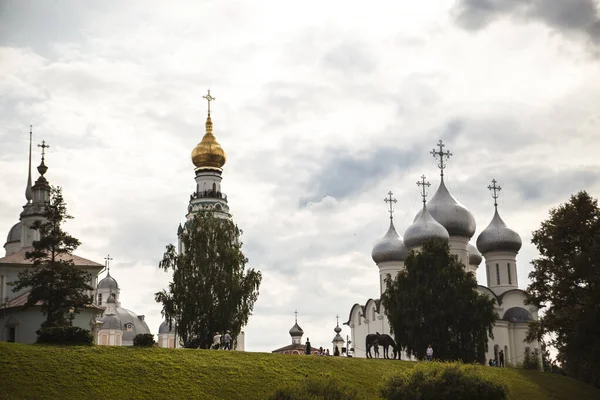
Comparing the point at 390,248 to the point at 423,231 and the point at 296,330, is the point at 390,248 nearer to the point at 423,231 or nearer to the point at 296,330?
the point at 423,231

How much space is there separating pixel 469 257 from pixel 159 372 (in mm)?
40290

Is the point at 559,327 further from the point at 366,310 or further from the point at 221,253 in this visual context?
the point at 366,310

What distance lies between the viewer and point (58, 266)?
42844 millimetres

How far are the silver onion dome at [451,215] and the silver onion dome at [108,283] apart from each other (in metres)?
50.3

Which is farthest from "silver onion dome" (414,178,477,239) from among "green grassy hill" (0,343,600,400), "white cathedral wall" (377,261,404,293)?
"green grassy hill" (0,343,600,400)

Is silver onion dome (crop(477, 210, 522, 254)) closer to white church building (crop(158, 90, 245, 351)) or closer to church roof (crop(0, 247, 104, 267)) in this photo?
white church building (crop(158, 90, 245, 351))

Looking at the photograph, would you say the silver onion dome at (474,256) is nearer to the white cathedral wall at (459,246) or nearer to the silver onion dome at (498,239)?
the silver onion dome at (498,239)

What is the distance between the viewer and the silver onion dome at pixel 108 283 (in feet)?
350

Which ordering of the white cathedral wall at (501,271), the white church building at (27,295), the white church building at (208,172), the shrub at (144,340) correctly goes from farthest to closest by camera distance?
1. the white church building at (208,172)
2. the white cathedral wall at (501,271)
3. the white church building at (27,295)
4. the shrub at (144,340)

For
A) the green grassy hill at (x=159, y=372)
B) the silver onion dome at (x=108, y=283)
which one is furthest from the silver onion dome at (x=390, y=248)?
the silver onion dome at (x=108, y=283)

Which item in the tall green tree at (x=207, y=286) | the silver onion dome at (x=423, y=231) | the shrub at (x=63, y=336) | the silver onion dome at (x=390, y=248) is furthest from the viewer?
the silver onion dome at (x=390, y=248)

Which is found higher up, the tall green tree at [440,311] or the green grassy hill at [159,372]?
the tall green tree at [440,311]

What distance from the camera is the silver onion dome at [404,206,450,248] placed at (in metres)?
64.6

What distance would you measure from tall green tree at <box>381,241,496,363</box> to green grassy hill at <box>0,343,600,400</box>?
282 inches
